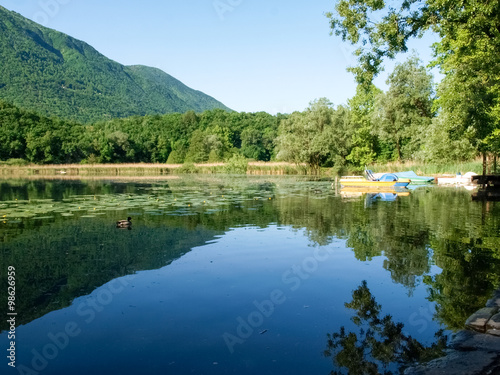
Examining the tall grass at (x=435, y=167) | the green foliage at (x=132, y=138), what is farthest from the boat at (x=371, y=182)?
the green foliage at (x=132, y=138)

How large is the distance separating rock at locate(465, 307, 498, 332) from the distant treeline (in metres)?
13.2

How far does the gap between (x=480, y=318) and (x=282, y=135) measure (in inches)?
2353

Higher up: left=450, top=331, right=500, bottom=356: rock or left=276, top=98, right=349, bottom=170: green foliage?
left=276, top=98, right=349, bottom=170: green foliage

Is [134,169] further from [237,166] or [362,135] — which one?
[362,135]

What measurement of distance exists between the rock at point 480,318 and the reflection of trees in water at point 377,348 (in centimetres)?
45

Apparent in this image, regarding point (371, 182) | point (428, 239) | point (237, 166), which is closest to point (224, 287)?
point (428, 239)

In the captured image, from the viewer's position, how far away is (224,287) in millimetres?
8008

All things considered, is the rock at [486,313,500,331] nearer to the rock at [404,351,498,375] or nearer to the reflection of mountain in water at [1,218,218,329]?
the rock at [404,351,498,375]

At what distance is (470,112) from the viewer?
2623cm

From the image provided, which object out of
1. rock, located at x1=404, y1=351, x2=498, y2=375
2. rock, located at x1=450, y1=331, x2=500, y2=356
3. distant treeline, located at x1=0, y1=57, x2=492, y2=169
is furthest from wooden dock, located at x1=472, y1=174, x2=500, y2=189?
rock, located at x1=404, y1=351, x2=498, y2=375

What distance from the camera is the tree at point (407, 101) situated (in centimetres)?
5278

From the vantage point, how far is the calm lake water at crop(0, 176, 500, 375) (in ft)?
17.2

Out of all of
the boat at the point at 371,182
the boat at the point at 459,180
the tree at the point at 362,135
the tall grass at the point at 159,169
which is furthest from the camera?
the tall grass at the point at 159,169

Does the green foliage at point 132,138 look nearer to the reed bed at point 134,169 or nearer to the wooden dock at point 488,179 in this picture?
the reed bed at point 134,169
